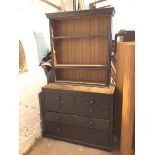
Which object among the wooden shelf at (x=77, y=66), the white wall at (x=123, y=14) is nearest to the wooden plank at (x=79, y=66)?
the wooden shelf at (x=77, y=66)

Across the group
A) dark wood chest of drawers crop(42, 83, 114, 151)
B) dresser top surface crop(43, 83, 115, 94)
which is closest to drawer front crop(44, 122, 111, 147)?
dark wood chest of drawers crop(42, 83, 114, 151)

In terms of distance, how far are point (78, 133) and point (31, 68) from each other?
3.34 ft

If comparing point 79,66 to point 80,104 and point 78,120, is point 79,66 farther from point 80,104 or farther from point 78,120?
point 78,120

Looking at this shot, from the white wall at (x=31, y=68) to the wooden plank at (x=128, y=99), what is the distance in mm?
1134

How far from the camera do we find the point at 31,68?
6.75 ft

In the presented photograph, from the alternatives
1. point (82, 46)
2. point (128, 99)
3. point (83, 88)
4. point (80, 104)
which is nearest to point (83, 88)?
point (83, 88)

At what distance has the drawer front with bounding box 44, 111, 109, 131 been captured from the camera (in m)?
1.97

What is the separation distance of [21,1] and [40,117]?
147 cm

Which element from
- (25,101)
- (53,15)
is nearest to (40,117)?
(25,101)

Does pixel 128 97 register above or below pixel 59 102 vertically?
above

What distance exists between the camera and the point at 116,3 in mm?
2479

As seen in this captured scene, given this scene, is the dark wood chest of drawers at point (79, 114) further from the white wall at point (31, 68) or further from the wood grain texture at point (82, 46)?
the wood grain texture at point (82, 46)

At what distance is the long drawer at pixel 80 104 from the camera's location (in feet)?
6.31
